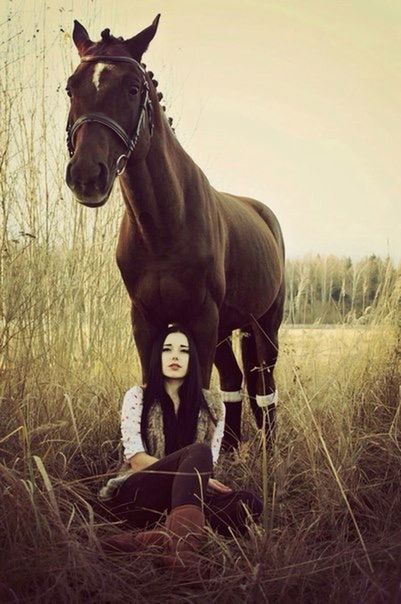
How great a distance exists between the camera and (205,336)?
9.75 feet

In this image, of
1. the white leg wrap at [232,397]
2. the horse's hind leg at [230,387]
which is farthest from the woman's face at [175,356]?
the white leg wrap at [232,397]

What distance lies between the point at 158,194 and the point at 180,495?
112cm

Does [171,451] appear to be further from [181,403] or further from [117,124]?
[117,124]

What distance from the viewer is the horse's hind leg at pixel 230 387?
4156 millimetres

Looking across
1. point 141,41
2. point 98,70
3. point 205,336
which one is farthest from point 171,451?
point 141,41

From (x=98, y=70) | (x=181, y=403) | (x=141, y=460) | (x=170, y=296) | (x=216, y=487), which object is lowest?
(x=216, y=487)

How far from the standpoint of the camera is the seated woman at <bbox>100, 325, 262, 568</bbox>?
2.51 meters

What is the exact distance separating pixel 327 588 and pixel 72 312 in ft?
8.86

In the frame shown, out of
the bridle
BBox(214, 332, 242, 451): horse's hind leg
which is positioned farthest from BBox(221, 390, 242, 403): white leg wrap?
the bridle

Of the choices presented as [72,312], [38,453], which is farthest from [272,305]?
[38,453]

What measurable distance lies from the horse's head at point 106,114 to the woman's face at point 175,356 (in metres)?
0.65

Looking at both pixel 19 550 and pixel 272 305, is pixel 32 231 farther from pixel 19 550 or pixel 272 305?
pixel 19 550

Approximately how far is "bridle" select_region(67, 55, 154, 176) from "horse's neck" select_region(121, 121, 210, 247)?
0.14 meters

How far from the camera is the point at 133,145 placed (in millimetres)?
2607
